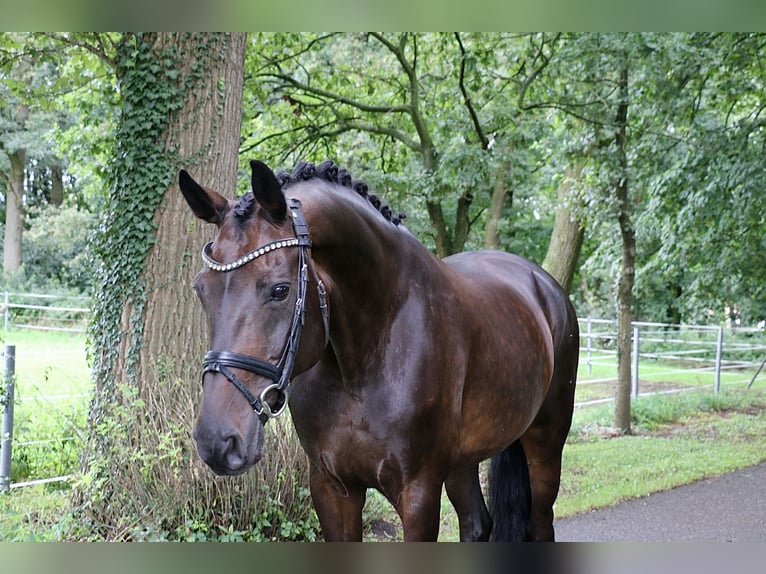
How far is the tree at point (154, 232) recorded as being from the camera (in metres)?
4.67

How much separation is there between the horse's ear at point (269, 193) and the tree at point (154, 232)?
9.60ft

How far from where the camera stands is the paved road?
5.84m

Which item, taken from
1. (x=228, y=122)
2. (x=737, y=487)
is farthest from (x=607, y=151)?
(x=228, y=122)

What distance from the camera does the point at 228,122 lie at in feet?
16.3

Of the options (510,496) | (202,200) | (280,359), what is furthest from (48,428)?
(280,359)

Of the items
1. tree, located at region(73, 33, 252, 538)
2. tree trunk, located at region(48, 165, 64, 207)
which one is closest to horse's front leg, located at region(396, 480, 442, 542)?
tree, located at region(73, 33, 252, 538)

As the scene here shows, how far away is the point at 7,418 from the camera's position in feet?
18.2

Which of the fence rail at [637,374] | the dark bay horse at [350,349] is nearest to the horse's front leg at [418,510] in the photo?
the dark bay horse at [350,349]

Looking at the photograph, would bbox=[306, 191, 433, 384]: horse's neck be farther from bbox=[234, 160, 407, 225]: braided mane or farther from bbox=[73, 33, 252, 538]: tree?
bbox=[73, 33, 252, 538]: tree

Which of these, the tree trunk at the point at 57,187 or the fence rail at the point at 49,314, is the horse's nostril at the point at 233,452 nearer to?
the fence rail at the point at 49,314

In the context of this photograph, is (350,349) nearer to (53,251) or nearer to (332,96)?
(332,96)

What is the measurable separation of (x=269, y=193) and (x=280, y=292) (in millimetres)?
280

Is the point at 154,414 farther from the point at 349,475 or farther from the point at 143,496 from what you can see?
the point at 349,475
